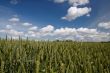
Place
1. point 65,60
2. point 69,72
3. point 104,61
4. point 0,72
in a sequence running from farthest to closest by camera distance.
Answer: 1. point 104,61
2. point 65,60
3. point 69,72
4. point 0,72

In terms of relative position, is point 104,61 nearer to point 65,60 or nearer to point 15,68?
point 65,60

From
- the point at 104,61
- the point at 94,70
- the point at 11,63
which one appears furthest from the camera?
the point at 104,61

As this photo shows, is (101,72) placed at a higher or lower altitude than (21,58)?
lower

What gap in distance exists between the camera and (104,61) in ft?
65.2

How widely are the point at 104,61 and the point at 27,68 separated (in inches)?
354

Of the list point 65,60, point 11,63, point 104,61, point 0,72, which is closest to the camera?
point 0,72

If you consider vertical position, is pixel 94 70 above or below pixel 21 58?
below

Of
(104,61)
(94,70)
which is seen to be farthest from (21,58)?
(104,61)

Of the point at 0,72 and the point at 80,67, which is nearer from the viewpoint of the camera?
the point at 0,72

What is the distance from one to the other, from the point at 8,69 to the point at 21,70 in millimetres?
2021

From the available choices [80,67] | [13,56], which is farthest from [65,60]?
[13,56]

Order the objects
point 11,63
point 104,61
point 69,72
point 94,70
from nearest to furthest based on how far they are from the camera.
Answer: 1. point 69,72
2. point 11,63
3. point 94,70
4. point 104,61

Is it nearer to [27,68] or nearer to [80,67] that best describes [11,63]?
[27,68]

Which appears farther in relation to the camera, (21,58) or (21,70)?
(21,58)
